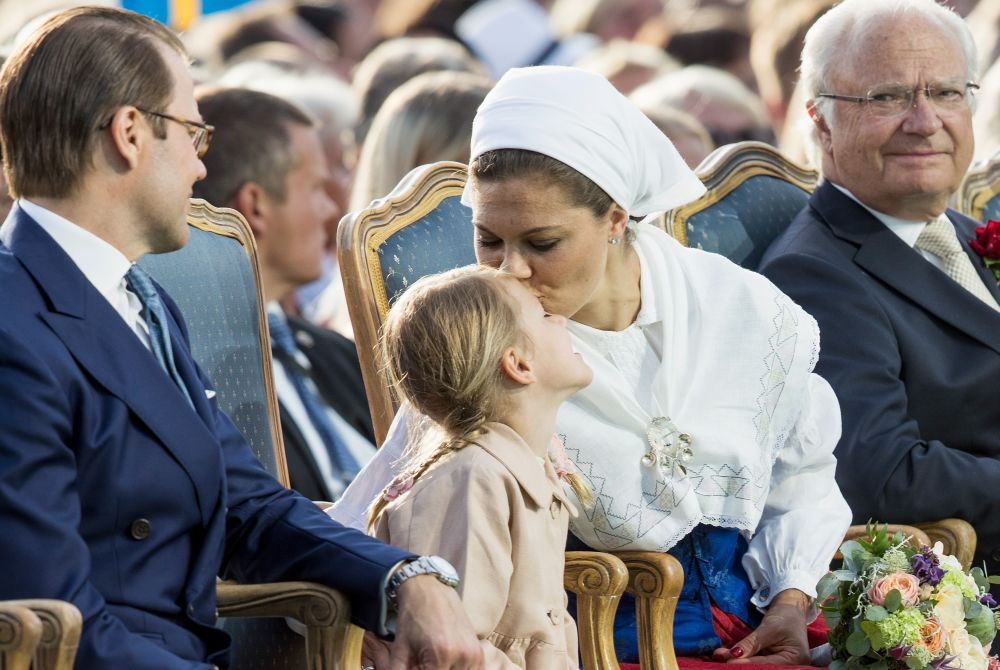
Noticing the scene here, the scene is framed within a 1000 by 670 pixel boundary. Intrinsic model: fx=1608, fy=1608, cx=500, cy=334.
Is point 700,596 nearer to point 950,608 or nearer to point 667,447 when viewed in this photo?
point 667,447

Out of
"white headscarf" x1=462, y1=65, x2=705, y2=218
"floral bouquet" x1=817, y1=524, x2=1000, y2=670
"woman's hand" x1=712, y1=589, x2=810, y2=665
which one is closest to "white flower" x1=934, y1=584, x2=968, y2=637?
"floral bouquet" x1=817, y1=524, x2=1000, y2=670

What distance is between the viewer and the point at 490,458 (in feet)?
8.24

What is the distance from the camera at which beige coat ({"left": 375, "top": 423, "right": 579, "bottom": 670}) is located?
2.45 meters

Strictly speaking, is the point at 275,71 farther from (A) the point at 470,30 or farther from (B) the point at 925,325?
(B) the point at 925,325

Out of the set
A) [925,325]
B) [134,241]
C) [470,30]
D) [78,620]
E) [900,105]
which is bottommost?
[78,620]

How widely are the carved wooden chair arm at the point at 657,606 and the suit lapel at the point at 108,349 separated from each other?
33.9 inches

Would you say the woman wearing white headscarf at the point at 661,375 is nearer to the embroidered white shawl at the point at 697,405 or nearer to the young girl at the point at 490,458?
the embroidered white shawl at the point at 697,405

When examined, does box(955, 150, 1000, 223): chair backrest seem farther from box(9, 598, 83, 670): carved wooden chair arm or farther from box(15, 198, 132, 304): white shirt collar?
box(9, 598, 83, 670): carved wooden chair arm

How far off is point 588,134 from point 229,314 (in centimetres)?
80

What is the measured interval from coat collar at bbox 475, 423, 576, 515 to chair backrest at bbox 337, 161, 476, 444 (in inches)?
18.8

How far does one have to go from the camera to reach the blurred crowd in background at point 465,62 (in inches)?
202

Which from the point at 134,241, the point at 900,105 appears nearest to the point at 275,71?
the point at 900,105

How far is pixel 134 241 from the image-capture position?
7.97 feet

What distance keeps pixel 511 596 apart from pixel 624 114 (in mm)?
975
